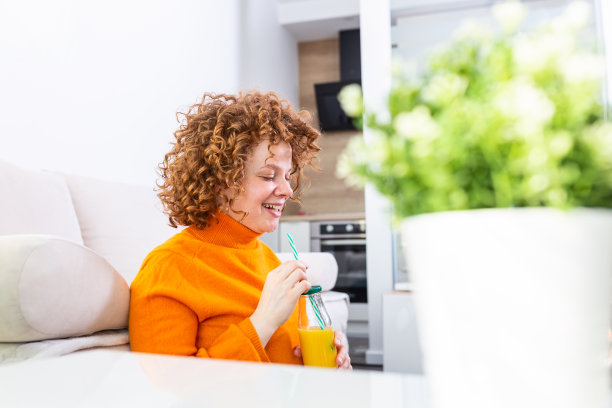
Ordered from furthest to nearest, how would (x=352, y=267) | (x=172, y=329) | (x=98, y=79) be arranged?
(x=352, y=267), (x=98, y=79), (x=172, y=329)

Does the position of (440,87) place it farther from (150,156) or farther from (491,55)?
(150,156)

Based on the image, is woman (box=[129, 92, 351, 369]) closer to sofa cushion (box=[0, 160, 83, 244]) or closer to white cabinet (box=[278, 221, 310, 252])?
sofa cushion (box=[0, 160, 83, 244])

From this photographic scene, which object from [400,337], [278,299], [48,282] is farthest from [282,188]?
[400,337]

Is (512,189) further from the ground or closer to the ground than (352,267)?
further from the ground

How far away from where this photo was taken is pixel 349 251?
4.31 meters

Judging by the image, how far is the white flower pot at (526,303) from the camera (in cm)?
21

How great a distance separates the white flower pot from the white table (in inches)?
4.8

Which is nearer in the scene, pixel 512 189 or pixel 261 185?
pixel 512 189

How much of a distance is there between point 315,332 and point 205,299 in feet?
0.79

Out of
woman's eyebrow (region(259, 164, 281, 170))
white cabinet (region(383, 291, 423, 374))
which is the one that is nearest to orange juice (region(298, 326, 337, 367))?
woman's eyebrow (region(259, 164, 281, 170))

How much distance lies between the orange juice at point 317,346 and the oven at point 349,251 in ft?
10.6

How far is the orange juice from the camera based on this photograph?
100 cm

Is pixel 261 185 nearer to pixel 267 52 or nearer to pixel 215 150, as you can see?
pixel 215 150

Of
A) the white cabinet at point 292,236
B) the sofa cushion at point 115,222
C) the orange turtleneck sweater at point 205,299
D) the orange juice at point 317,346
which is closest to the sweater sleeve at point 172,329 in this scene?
the orange turtleneck sweater at point 205,299
